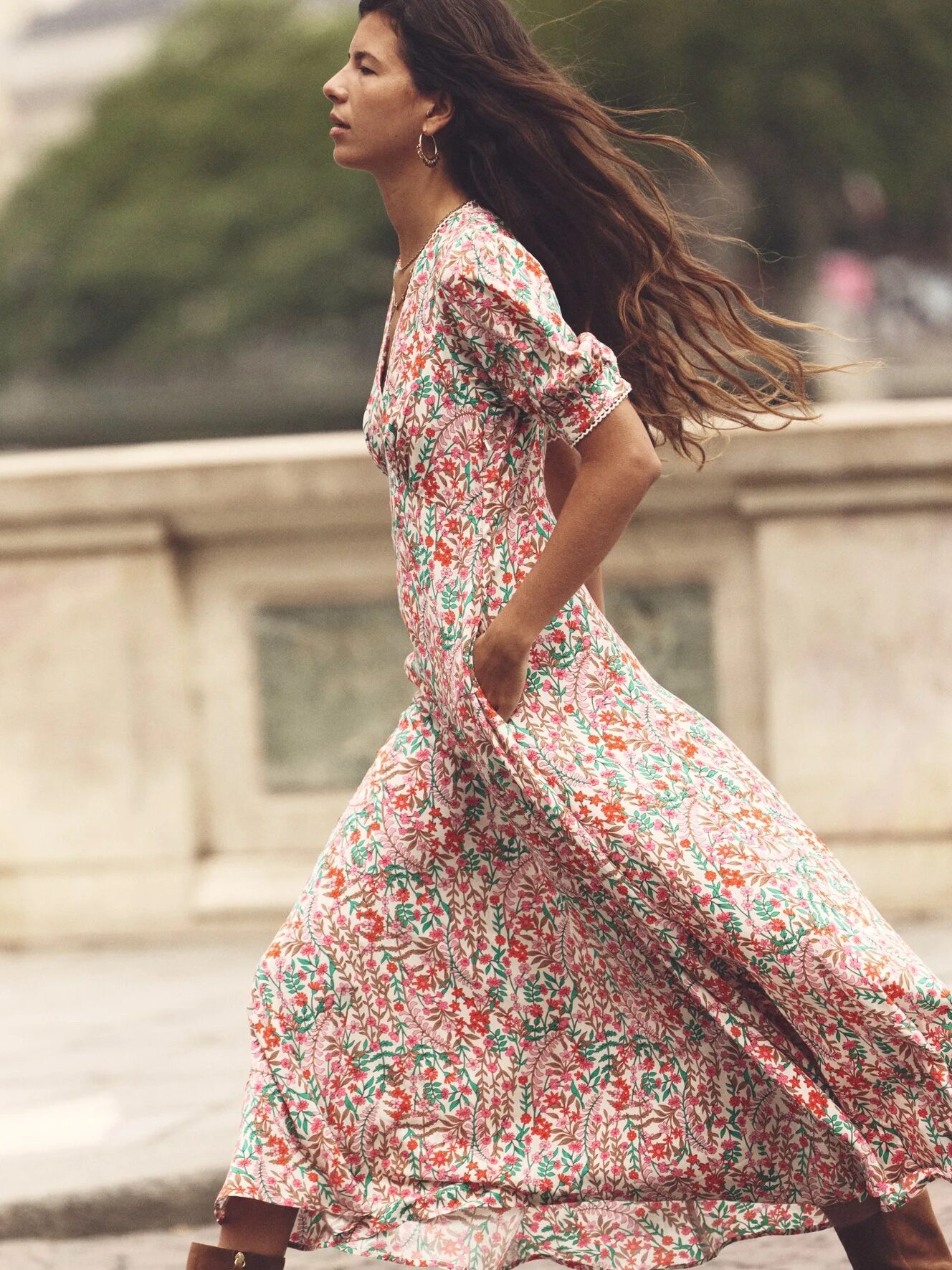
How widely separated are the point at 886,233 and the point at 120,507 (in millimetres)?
54536

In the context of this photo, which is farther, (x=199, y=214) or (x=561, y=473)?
(x=199, y=214)

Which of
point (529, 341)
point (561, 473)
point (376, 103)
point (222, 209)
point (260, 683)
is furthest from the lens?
point (222, 209)

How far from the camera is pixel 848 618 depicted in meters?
5.52

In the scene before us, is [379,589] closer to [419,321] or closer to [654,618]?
[654,618]

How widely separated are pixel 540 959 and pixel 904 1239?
63cm

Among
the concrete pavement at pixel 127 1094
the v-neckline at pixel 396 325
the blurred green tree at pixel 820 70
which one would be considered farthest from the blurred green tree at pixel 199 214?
the v-neckline at pixel 396 325

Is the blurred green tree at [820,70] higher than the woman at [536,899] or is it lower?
higher

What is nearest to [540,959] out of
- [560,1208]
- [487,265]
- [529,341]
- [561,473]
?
[560,1208]

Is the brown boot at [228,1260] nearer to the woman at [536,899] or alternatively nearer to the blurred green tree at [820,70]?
the woman at [536,899]

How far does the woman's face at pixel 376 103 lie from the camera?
2.88 m

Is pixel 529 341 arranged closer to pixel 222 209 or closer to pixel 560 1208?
pixel 560 1208

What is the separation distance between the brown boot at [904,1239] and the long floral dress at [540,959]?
0.07 metres

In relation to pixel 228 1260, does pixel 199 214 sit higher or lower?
higher

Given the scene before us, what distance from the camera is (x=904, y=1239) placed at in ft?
9.57
